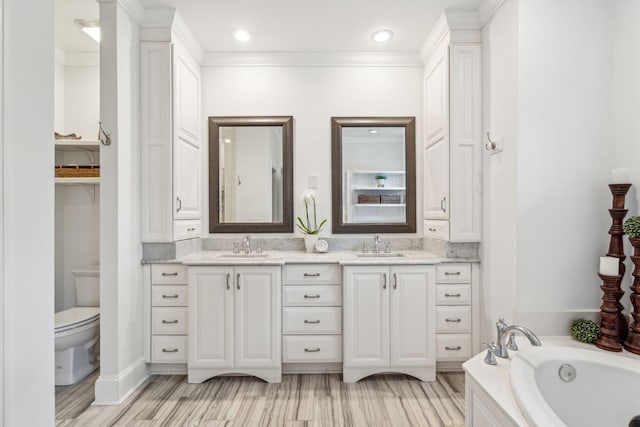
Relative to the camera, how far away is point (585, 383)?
1548 mm

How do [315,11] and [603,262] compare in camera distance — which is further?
[315,11]

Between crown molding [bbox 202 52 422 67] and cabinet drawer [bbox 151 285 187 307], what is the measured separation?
1900mm

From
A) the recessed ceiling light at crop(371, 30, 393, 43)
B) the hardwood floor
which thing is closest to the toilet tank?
the hardwood floor

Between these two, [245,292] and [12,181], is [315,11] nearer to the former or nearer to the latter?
[245,292]

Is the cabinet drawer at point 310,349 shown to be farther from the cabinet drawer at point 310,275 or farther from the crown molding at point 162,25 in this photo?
the crown molding at point 162,25

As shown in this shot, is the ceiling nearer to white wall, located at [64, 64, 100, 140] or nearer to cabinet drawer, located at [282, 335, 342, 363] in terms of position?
white wall, located at [64, 64, 100, 140]

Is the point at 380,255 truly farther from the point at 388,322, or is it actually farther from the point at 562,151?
the point at 562,151

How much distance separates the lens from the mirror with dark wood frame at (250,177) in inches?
118

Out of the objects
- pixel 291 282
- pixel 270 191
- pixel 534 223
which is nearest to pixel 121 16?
pixel 270 191

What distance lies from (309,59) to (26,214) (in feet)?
8.59

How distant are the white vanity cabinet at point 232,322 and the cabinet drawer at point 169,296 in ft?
0.42

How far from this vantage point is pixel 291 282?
97.3 inches

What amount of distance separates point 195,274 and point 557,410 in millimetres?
2153

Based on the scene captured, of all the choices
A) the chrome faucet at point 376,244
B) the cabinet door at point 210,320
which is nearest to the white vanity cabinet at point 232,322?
the cabinet door at point 210,320
